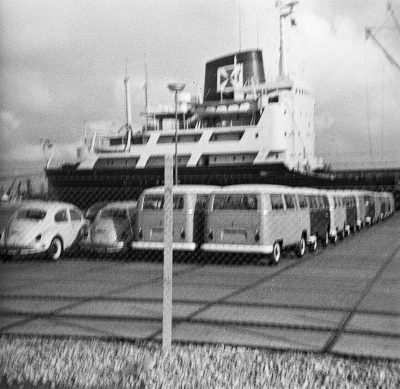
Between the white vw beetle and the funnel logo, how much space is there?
21.9 meters

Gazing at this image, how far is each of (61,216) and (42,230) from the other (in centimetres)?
92

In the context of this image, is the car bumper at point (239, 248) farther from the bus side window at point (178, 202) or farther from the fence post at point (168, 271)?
the fence post at point (168, 271)

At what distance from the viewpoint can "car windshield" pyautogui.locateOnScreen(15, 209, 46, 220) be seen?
424 inches

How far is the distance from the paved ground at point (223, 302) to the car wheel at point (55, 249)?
464 mm

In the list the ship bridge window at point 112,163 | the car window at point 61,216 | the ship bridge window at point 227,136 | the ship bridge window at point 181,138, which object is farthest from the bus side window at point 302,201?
the ship bridge window at point 112,163

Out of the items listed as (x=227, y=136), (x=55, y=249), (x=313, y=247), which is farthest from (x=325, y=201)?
(x=227, y=136)

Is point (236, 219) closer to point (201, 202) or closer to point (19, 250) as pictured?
point (201, 202)

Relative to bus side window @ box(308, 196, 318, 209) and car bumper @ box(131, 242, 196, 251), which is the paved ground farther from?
bus side window @ box(308, 196, 318, 209)

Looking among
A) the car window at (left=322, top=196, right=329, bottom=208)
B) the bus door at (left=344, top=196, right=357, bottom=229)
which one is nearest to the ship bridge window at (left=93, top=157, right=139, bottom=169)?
the bus door at (left=344, top=196, right=357, bottom=229)

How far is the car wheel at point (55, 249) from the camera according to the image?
1062 centimetres

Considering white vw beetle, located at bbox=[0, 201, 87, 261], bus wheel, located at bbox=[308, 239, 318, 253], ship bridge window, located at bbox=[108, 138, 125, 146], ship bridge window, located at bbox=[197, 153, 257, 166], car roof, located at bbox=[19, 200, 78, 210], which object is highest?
ship bridge window, located at bbox=[108, 138, 125, 146]

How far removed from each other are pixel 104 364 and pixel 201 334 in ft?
3.46

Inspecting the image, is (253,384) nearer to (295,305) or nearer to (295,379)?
(295,379)

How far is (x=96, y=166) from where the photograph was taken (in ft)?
113
